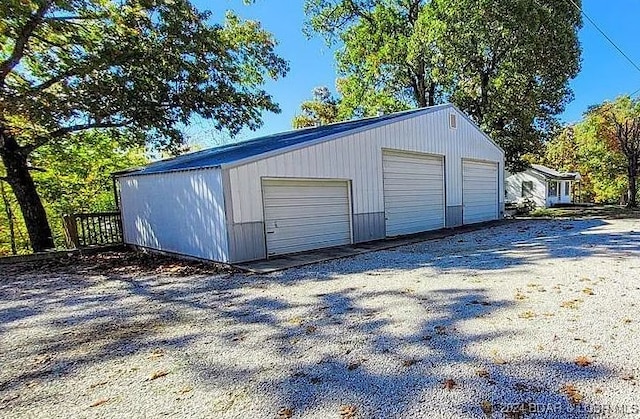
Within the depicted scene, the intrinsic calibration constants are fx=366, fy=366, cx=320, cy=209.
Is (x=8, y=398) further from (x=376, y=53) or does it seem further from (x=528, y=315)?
(x=376, y=53)

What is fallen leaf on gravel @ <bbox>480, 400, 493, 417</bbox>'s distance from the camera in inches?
81.1

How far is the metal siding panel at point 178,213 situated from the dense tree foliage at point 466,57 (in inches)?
489

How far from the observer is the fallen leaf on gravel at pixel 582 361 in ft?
8.31

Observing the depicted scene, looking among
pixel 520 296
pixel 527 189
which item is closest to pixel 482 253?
pixel 520 296

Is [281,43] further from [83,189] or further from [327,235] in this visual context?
[83,189]

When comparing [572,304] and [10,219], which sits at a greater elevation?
[10,219]

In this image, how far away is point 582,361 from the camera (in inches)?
101

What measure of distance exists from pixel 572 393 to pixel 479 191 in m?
13.0

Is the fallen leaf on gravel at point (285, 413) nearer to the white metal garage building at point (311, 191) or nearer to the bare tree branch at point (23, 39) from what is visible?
the white metal garage building at point (311, 191)

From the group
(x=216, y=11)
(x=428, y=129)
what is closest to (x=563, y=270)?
(x=428, y=129)

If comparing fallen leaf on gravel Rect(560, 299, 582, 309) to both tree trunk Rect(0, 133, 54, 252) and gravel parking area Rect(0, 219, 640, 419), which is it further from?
tree trunk Rect(0, 133, 54, 252)

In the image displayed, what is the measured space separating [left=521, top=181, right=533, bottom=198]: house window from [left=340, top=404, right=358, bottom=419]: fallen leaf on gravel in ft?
100

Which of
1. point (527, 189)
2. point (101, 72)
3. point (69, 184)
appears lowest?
point (527, 189)

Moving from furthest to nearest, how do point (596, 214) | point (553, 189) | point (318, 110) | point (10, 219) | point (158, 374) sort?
point (318, 110) → point (553, 189) → point (10, 219) → point (596, 214) → point (158, 374)
